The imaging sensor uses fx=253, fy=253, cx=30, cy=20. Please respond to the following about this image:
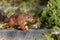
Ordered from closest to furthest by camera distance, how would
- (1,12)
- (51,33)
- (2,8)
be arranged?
(51,33), (1,12), (2,8)

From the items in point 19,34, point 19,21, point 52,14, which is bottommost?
point 19,34

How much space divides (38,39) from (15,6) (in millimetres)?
1727

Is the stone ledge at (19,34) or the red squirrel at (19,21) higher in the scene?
the red squirrel at (19,21)

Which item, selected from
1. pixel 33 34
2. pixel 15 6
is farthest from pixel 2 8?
pixel 33 34

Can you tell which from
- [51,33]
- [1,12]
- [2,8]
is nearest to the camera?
[51,33]

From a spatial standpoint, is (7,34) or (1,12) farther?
(1,12)

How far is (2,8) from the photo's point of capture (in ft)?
24.4

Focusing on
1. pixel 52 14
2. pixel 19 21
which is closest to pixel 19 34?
pixel 19 21

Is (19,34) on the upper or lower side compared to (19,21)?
lower

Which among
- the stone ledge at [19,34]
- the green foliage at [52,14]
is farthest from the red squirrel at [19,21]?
the green foliage at [52,14]

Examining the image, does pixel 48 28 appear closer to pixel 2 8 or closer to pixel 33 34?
pixel 33 34

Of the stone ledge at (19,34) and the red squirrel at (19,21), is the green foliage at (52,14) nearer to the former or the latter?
the stone ledge at (19,34)

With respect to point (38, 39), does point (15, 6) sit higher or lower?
higher

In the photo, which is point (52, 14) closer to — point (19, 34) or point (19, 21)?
point (19, 21)
